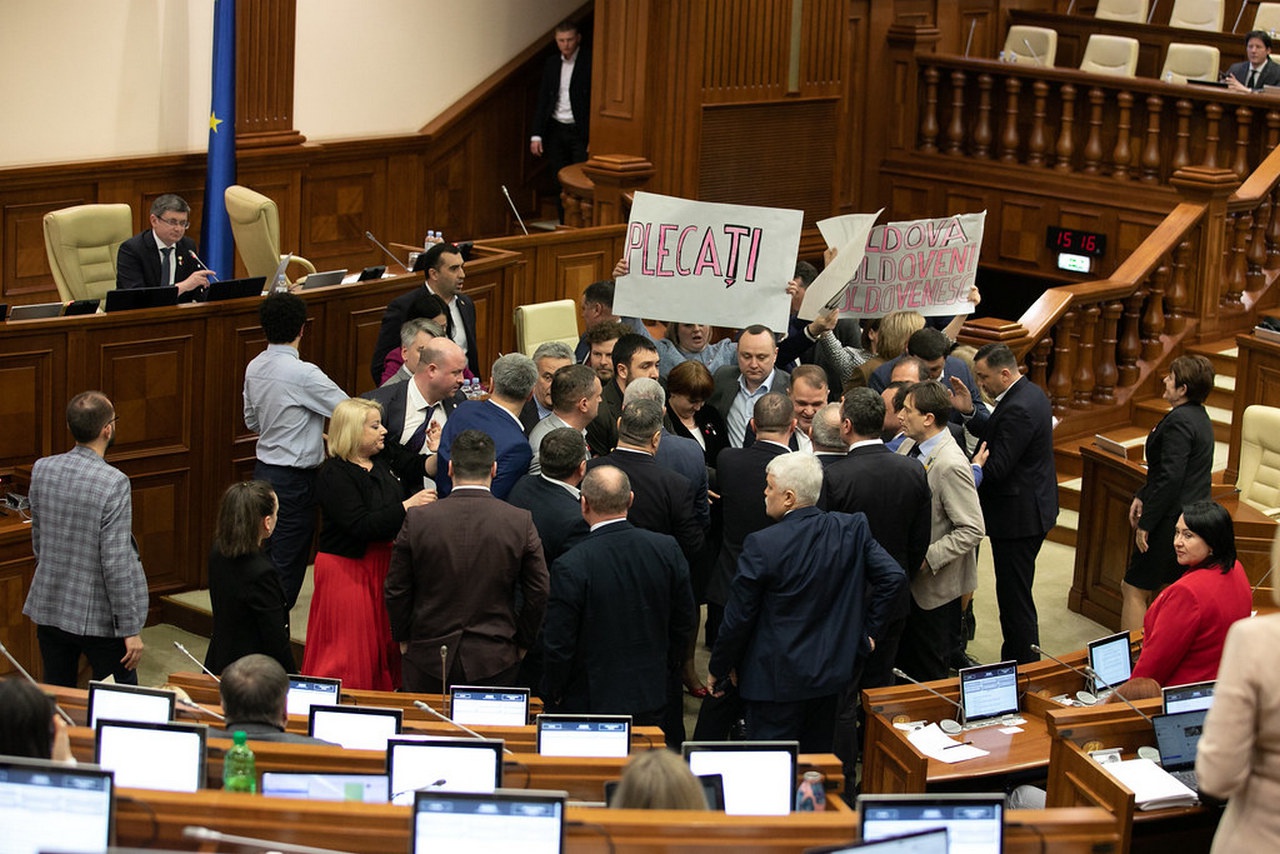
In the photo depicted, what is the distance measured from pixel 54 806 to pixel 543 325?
523cm

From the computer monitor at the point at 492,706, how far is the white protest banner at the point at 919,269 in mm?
3788

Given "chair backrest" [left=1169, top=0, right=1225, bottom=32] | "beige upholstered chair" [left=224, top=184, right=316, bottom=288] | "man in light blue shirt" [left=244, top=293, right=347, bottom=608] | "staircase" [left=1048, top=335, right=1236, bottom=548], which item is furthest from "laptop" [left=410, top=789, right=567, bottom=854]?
"chair backrest" [left=1169, top=0, right=1225, bottom=32]

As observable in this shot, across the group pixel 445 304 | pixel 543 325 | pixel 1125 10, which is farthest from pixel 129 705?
pixel 1125 10

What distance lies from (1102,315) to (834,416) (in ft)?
13.2

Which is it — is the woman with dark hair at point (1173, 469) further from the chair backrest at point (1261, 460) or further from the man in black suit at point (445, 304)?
the man in black suit at point (445, 304)

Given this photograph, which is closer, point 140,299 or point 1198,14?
point 140,299

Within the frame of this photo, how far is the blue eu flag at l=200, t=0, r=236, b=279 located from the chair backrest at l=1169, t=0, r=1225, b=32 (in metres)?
6.60

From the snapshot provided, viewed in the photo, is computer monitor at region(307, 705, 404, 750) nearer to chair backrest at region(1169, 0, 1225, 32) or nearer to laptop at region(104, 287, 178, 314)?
laptop at region(104, 287, 178, 314)

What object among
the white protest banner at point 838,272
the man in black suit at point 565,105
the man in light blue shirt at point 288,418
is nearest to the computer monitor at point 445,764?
the man in light blue shirt at point 288,418

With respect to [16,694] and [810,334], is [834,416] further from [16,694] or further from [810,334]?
[16,694]

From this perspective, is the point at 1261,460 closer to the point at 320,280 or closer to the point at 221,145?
the point at 320,280

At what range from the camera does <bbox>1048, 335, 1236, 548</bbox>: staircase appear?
27.7ft

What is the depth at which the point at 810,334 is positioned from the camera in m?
7.47

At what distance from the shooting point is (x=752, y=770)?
372 centimetres
